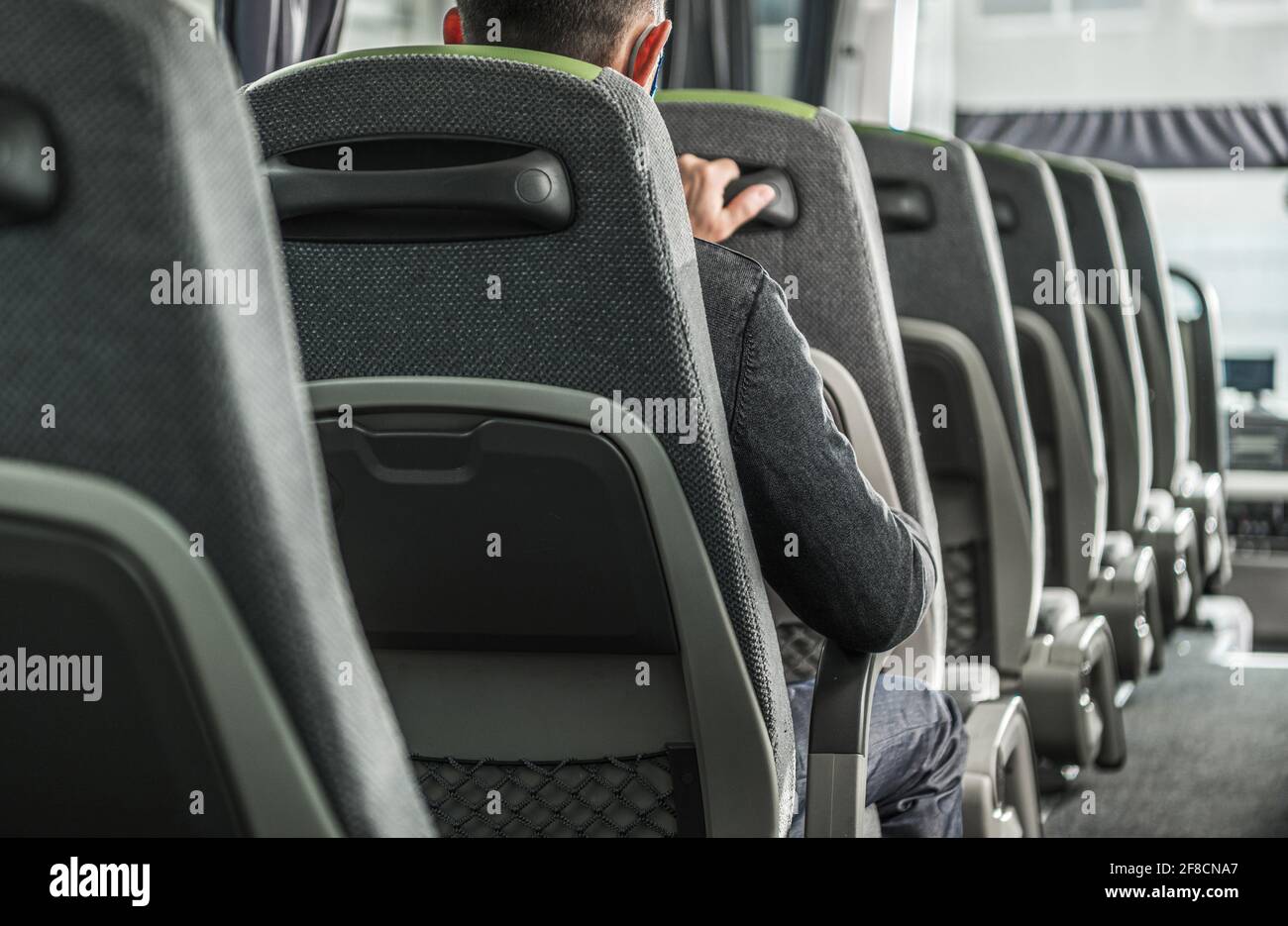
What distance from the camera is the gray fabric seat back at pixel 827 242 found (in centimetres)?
148

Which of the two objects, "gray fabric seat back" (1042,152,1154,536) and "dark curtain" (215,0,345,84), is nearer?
"dark curtain" (215,0,345,84)

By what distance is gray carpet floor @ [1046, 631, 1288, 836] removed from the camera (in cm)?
280

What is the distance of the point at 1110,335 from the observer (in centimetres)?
317

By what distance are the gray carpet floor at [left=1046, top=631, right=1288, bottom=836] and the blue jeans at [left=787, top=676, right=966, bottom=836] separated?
1.08 meters

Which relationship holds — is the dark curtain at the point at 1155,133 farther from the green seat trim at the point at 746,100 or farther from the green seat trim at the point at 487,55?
the green seat trim at the point at 487,55

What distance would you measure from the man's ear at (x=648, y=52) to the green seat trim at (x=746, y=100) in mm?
133

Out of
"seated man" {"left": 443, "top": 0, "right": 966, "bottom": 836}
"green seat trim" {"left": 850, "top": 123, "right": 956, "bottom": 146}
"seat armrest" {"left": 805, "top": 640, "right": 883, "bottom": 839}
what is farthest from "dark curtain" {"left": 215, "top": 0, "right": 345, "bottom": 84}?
"seat armrest" {"left": 805, "top": 640, "right": 883, "bottom": 839}

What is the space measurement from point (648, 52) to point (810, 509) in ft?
1.54

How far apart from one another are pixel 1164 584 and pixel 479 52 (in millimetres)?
2941

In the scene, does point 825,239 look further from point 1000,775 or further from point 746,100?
point 1000,775

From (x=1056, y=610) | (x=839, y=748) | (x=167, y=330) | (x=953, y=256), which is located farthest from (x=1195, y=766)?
(x=167, y=330)

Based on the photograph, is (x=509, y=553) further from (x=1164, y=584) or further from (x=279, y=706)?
(x=1164, y=584)

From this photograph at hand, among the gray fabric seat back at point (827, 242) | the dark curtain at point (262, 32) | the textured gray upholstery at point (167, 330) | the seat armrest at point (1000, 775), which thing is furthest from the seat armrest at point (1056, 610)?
the textured gray upholstery at point (167, 330)

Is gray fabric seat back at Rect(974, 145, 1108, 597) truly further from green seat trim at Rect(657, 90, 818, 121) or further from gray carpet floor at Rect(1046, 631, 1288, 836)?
green seat trim at Rect(657, 90, 818, 121)
